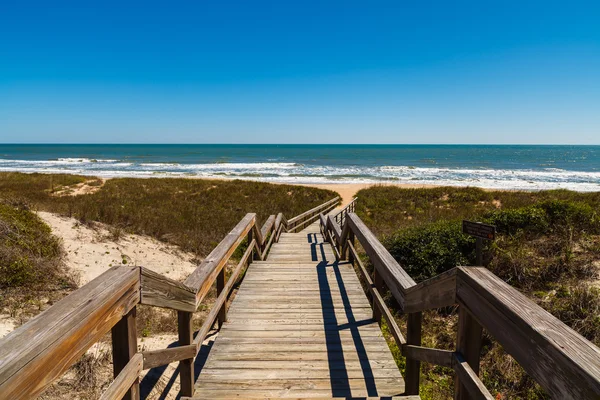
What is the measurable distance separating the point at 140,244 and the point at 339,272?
626cm

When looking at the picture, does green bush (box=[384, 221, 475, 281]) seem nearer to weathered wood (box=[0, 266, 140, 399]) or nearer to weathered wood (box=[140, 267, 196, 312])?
weathered wood (box=[140, 267, 196, 312])

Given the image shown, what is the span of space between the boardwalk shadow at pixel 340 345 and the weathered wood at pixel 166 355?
49.1 inches

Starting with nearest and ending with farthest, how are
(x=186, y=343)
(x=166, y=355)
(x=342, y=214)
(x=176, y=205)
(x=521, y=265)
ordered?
(x=166, y=355) → (x=186, y=343) → (x=521, y=265) → (x=342, y=214) → (x=176, y=205)

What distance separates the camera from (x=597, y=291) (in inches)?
189

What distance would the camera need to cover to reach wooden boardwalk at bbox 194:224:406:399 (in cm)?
300

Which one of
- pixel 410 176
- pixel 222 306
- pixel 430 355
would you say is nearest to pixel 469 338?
pixel 430 355

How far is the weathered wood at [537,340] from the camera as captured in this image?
1.08m

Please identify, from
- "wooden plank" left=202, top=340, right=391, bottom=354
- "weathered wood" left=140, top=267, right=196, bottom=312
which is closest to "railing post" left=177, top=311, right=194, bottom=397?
"weathered wood" left=140, top=267, right=196, bottom=312

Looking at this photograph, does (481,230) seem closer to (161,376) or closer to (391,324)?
(391,324)

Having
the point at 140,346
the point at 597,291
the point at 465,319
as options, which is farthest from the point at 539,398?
the point at 140,346

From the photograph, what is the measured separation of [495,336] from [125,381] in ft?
5.98

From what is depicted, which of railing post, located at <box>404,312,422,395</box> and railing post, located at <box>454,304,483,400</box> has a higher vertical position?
railing post, located at <box>454,304,483,400</box>

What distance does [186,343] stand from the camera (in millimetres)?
2662

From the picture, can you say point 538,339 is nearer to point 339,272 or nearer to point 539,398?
point 539,398
